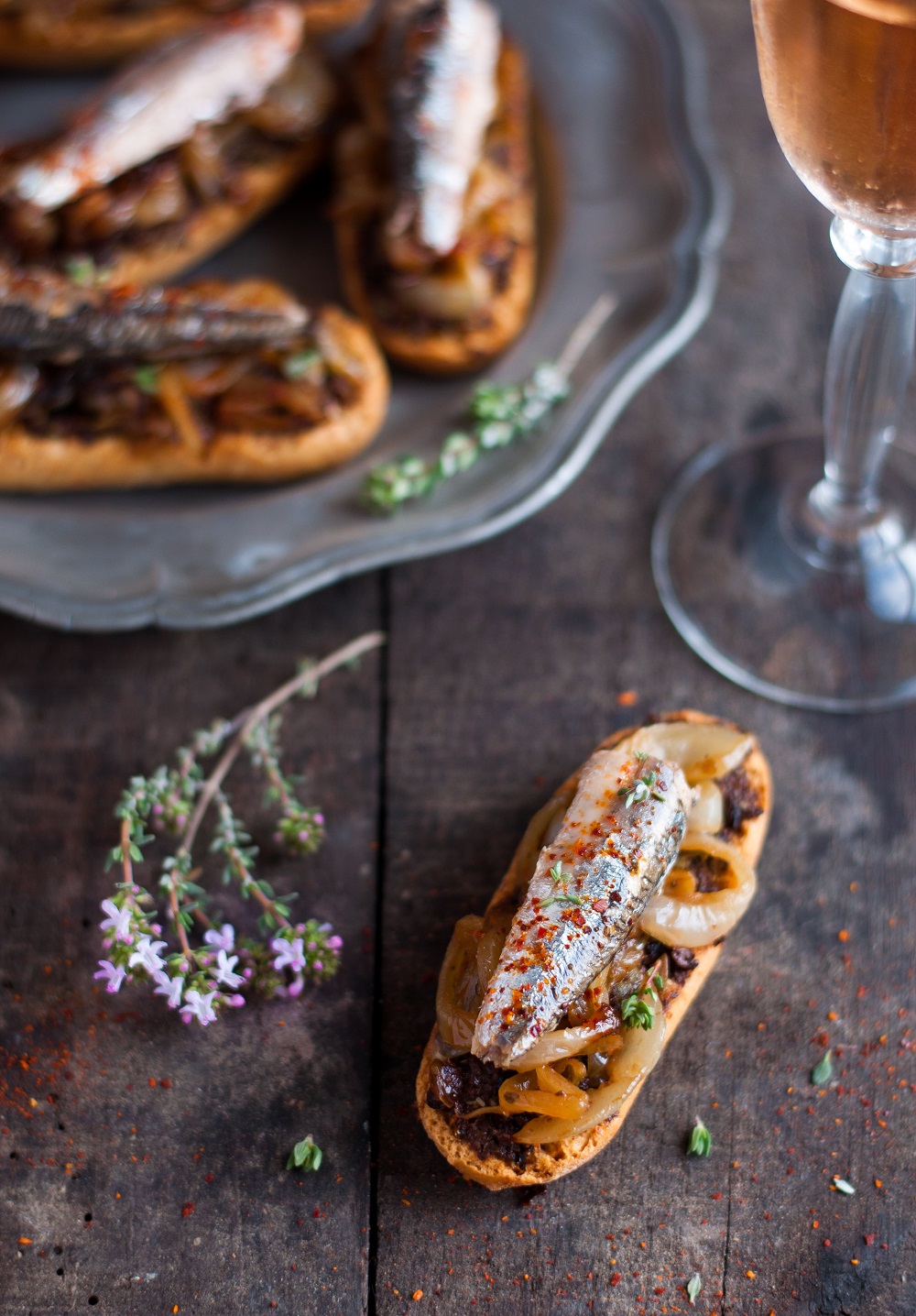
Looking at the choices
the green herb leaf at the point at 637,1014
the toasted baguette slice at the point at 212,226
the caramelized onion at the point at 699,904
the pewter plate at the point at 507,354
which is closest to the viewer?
the green herb leaf at the point at 637,1014

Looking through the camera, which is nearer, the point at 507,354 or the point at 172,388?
the point at 172,388

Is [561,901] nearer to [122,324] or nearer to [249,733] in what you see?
[249,733]

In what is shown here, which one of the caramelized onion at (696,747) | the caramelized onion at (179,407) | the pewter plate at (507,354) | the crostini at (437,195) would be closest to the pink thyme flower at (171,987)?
the pewter plate at (507,354)

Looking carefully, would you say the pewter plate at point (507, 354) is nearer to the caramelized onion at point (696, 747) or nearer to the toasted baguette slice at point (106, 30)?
the toasted baguette slice at point (106, 30)

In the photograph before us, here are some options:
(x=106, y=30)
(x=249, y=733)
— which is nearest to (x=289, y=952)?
(x=249, y=733)

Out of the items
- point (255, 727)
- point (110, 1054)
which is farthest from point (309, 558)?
point (110, 1054)

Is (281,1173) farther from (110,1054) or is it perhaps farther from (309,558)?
(309,558)
